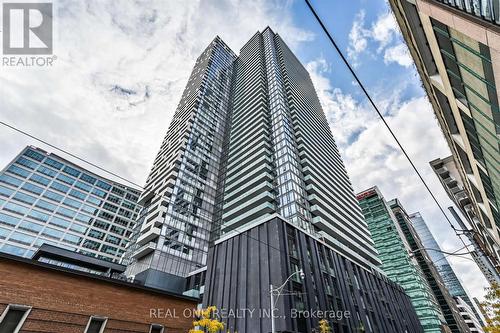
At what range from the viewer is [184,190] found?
54.6 m

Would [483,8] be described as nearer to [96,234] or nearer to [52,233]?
[52,233]

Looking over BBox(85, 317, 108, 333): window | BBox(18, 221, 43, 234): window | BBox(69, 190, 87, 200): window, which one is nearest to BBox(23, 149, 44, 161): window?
BBox(69, 190, 87, 200): window

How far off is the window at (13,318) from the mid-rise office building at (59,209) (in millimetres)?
62241

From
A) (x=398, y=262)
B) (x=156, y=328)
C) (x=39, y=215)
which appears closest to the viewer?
(x=156, y=328)

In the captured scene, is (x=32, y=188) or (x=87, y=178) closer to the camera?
(x=32, y=188)

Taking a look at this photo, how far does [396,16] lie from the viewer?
11.4 meters

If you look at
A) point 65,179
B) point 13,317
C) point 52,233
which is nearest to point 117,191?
point 65,179

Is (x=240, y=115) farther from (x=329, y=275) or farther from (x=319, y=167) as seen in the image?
(x=329, y=275)

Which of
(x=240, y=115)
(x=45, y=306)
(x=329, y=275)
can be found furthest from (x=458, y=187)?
(x=240, y=115)

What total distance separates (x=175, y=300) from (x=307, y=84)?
3808 inches

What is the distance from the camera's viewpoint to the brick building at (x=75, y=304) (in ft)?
35.0

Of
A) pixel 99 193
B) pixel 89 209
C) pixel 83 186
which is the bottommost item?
pixel 89 209

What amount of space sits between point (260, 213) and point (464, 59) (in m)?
41.0

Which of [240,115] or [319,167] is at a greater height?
[240,115]
